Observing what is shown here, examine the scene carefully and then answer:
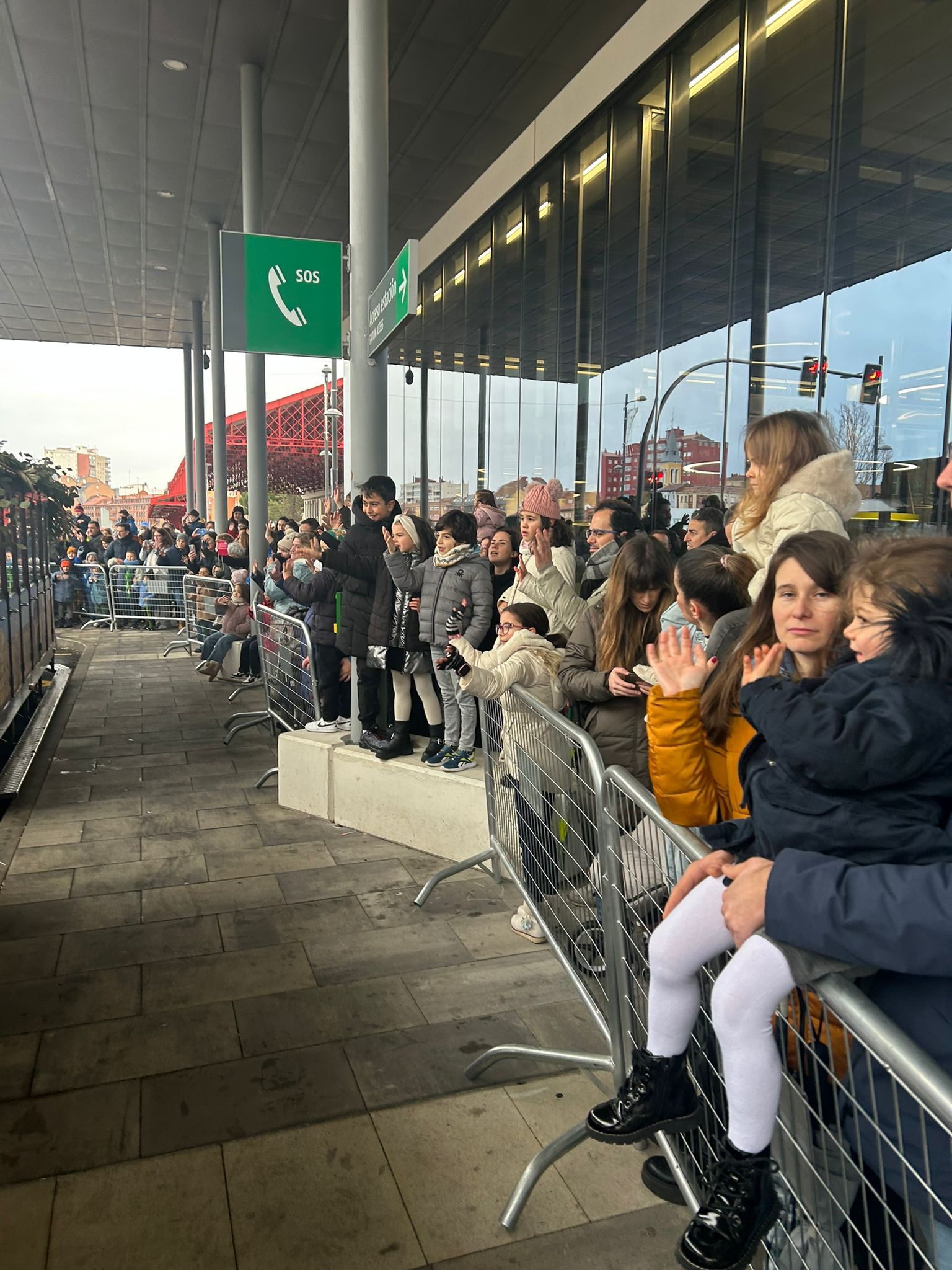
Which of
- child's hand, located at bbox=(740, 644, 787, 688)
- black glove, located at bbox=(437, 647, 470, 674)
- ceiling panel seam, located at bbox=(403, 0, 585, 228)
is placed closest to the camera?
child's hand, located at bbox=(740, 644, 787, 688)

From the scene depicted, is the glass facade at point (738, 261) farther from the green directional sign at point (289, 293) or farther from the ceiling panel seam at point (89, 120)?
the ceiling panel seam at point (89, 120)

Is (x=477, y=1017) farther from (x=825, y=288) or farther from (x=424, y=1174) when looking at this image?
(x=825, y=288)

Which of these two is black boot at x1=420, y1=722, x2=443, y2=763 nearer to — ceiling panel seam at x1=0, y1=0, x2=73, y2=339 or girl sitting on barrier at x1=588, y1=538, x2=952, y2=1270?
girl sitting on barrier at x1=588, y1=538, x2=952, y2=1270

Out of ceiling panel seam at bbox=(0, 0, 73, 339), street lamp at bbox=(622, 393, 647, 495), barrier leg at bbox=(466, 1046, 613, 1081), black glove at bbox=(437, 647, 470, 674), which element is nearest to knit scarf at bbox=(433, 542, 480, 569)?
black glove at bbox=(437, 647, 470, 674)

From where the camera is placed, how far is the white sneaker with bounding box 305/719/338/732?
20.0ft

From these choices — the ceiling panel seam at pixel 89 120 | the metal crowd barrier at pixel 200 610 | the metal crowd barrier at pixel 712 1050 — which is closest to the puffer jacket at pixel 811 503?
the metal crowd barrier at pixel 712 1050

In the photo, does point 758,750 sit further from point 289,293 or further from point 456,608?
point 289,293

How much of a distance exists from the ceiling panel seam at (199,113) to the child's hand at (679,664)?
10.1m

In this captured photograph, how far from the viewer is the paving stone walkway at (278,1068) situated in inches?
93.4

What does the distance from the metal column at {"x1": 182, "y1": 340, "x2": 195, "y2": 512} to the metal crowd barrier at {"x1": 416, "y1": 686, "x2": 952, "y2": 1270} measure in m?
24.5

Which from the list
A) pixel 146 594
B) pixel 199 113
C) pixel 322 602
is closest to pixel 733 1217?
pixel 322 602

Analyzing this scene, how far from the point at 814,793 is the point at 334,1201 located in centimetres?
186

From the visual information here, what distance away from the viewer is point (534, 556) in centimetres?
497

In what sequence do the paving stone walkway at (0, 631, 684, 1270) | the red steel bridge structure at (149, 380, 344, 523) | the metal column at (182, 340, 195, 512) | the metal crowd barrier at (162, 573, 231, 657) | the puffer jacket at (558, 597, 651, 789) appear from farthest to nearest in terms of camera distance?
the red steel bridge structure at (149, 380, 344, 523), the metal column at (182, 340, 195, 512), the metal crowd barrier at (162, 573, 231, 657), the puffer jacket at (558, 597, 651, 789), the paving stone walkway at (0, 631, 684, 1270)
